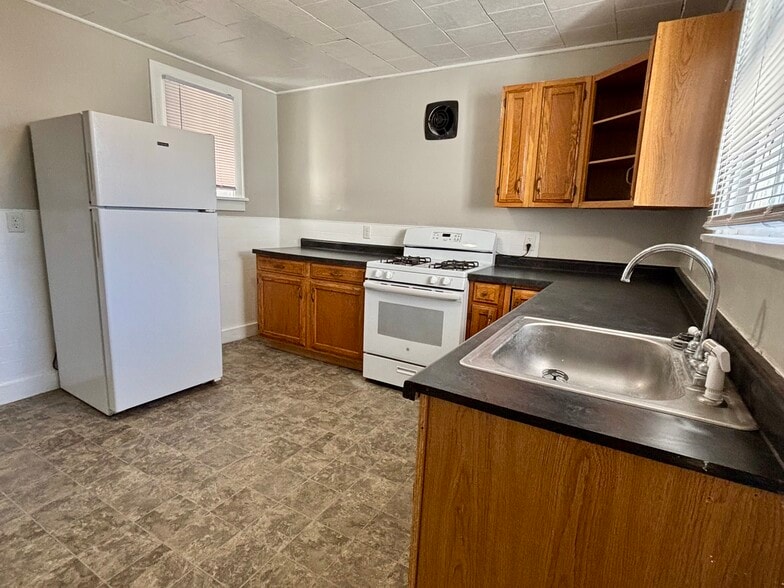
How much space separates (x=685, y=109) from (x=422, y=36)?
1.67 m

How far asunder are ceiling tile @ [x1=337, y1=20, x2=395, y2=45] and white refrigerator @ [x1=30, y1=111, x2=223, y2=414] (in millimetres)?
1149

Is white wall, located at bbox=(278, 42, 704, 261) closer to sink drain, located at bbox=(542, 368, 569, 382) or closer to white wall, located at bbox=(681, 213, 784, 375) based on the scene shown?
white wall, located at bbox=(681, 213, 784, 375)

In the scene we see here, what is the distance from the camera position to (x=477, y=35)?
2609mm

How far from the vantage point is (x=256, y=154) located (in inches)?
155

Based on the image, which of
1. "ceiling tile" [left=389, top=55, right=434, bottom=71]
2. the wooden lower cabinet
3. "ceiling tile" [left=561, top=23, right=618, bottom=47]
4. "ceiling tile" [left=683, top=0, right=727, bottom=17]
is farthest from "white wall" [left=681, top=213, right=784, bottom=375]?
"ceiling tile" [left=389, top=55, right=434, bottom=71]

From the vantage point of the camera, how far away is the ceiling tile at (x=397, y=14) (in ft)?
7.45

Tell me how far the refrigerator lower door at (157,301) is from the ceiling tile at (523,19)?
7.17ft

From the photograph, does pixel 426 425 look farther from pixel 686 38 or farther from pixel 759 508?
pixel 686 38

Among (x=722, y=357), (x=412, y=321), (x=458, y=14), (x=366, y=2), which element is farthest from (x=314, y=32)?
(x=722, y=357)

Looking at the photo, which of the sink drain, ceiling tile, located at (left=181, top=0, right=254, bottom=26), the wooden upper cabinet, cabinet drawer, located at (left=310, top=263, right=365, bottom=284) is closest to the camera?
the sink drain

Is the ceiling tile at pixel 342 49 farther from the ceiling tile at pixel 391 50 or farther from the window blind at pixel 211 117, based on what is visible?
the window blind at pixel 211 117

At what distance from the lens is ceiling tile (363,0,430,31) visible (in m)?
2.27

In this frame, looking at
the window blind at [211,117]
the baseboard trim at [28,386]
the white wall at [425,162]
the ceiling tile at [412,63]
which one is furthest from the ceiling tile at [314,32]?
the baseboard trim at [28,386]

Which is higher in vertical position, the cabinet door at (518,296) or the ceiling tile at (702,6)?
the ceiling tile at (702,6)
